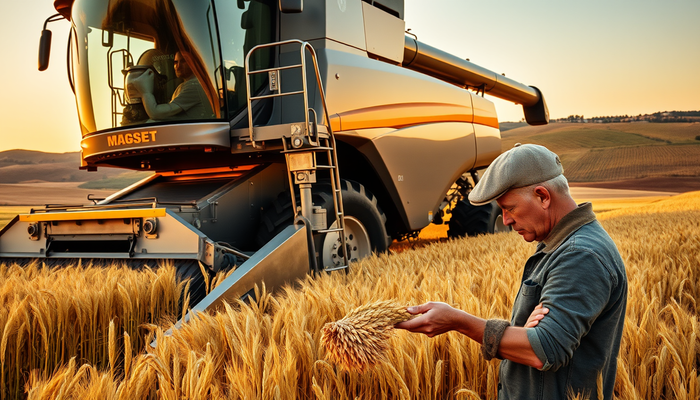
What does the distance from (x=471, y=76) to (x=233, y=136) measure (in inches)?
226

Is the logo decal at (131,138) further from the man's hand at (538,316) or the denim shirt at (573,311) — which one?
the man's hand at (538,316)

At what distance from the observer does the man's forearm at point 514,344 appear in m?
1.37

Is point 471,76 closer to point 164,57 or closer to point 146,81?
point 164,57

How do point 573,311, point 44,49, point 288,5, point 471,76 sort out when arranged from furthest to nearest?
point 471,76 < point 44,49 < point 288,5 < point 573,311

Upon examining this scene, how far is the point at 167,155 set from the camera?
5.39m

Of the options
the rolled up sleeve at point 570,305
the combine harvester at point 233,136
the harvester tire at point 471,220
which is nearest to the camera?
the rolled up sleeve at point 570,305

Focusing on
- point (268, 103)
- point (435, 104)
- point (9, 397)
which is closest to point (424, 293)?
point (9, 397)

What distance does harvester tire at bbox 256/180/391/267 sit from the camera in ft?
15.4

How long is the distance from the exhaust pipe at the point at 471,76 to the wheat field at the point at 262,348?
460 centimetres

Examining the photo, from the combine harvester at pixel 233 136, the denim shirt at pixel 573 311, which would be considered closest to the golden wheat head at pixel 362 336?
the denim shirt at pixel 573 311

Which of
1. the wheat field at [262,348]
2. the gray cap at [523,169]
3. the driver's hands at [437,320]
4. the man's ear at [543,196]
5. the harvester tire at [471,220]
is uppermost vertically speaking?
the gray cap at [523,169]

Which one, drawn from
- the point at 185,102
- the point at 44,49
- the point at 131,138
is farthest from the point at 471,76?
the point at 44,49

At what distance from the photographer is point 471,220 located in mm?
8555

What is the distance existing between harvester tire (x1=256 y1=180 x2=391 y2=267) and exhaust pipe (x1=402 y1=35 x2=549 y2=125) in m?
2.95
